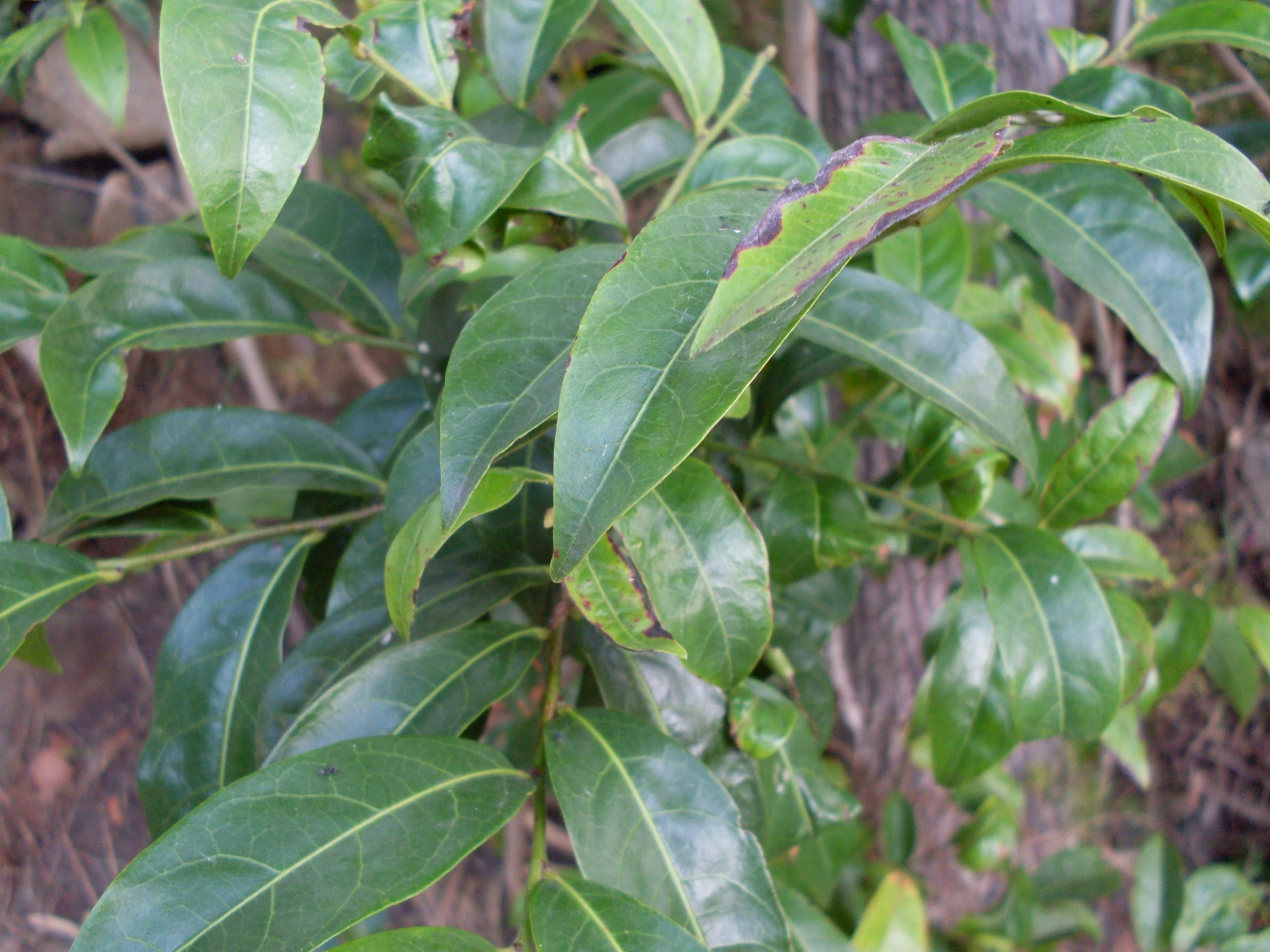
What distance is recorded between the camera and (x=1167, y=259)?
54 centimetres

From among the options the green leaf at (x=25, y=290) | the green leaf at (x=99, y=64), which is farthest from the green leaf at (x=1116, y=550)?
the green leaf at (x=99, y=64)

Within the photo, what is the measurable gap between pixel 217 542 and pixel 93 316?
0.19 metres

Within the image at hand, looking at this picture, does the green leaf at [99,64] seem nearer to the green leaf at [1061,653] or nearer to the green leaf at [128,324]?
the green leaf at [128,324]

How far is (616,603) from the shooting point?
409mm

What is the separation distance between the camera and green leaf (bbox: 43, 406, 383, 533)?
566 mm

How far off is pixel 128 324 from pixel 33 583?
0.19 metres

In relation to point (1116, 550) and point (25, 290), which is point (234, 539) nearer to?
point (25, 290)

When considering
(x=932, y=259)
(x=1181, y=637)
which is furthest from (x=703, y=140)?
(x=1181, y=637)

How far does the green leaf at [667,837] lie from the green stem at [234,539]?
298 mm

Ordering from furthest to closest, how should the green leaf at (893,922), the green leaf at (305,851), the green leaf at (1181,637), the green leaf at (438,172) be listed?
the green leaf at (893,922) < the green leaf at (1181,637) < the green leaf at (438,172) < the green leaf at (305,851)

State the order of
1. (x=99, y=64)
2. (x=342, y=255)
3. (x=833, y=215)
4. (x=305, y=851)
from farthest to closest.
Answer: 1. (x=99, y=64)
2. (x=342, y=255)
3. (x=305, y=851)
4. (x=833, y=215)

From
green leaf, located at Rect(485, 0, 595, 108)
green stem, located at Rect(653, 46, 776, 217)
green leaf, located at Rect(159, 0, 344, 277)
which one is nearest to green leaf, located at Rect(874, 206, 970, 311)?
green stem, located at Rect(653, 46, 776, 217)

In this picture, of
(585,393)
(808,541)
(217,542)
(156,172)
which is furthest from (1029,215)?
(156,172)

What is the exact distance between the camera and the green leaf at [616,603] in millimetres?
406
